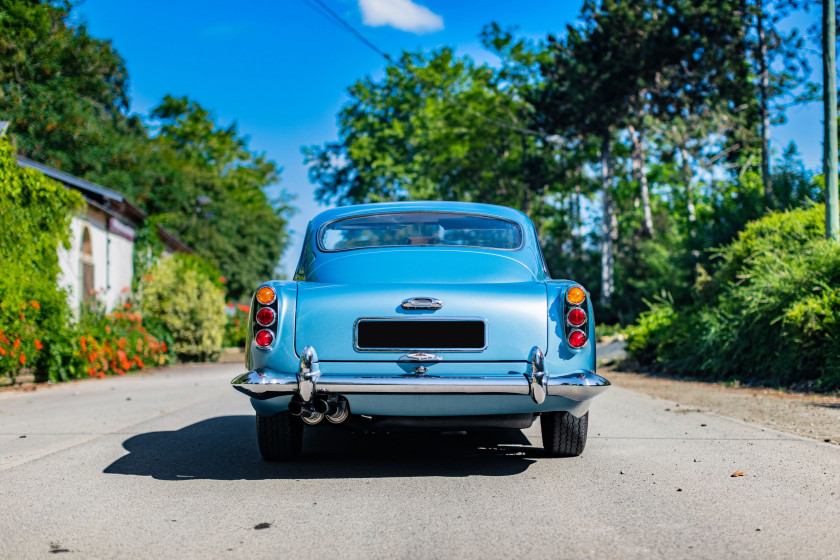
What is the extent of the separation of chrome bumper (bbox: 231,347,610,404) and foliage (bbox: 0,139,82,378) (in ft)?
28.2

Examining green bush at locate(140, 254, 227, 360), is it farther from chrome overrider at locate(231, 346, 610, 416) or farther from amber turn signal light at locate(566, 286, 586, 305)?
amber turn signal light at locate(566, 286, 586, 305)

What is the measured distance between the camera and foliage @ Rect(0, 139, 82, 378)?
39.4ft

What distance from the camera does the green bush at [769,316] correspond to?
1062 centimetres

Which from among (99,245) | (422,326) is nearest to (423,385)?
(422,326)

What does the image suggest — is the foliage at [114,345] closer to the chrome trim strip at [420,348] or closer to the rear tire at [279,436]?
the rear tire at [279,436]

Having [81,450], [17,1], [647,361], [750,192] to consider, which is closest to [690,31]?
[750,192]

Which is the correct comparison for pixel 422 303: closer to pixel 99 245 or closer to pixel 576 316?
pixel 576 316

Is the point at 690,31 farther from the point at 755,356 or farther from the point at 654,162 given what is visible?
the point at 755,356

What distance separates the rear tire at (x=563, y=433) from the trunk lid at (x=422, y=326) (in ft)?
2.61

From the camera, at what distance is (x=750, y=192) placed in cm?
1959

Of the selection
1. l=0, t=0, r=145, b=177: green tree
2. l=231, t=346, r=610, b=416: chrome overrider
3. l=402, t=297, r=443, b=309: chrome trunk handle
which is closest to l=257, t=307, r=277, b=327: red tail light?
l=231, t=346, r=610, b=416: chrome overrider

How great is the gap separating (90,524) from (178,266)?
20.3 m

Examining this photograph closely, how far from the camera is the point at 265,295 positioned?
16.3ft

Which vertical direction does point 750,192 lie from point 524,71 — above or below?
below
